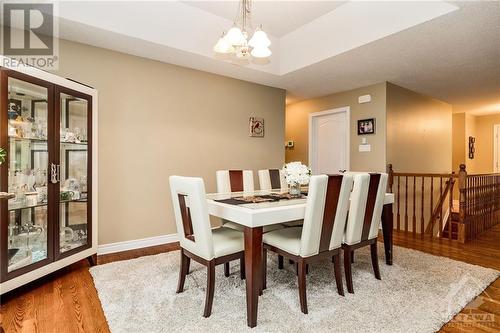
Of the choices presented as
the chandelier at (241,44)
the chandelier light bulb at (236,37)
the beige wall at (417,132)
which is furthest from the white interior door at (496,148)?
the chandelier light bulb at (236,37)

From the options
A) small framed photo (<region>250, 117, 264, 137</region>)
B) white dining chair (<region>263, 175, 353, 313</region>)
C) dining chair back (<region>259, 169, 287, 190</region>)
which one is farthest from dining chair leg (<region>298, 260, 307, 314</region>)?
small framed photo (<region>250, 117, 264, 137</region>)

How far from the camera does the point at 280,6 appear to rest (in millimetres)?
3061

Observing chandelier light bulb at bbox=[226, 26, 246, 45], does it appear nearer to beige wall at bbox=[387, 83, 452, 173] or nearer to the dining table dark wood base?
the dining table dark wood base

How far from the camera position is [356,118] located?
4.73m

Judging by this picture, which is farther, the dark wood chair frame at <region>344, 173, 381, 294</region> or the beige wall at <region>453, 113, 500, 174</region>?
the beige wall at <region>453, 113, 500, 174</region>

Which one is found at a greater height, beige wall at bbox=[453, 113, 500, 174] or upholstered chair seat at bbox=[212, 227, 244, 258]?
beige wall at bbox=[453, 113, 500, 174]

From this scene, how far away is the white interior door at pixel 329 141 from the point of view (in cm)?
501

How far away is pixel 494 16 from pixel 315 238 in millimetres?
2523

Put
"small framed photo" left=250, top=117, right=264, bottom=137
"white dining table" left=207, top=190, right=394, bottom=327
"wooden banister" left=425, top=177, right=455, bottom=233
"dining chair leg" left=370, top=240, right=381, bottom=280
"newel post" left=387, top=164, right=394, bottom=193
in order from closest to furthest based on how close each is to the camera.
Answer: "white dining table" left=207, top=190, right=394, bottom=327 < "dining chair leg" left=370, top=240, right=381, bottom=280 < "wooden banister" left=425, top=177, right=455, bottom=233 < "newel post" left=387, top=164, right=394, bottom=193 < "small framed photo" left=250, top=117, right=264, bottom=137

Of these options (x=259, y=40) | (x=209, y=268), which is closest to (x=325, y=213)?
(x=209, y=268)

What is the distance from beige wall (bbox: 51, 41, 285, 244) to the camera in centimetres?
314

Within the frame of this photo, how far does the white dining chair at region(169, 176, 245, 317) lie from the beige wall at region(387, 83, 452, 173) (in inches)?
136

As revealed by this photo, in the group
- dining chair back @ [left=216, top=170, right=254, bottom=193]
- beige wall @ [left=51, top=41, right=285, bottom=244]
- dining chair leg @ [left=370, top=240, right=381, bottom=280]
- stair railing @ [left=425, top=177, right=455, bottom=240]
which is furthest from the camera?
stair railing @ [left=425, top=177, right=455, bottom=240]

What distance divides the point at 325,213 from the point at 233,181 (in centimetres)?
139
